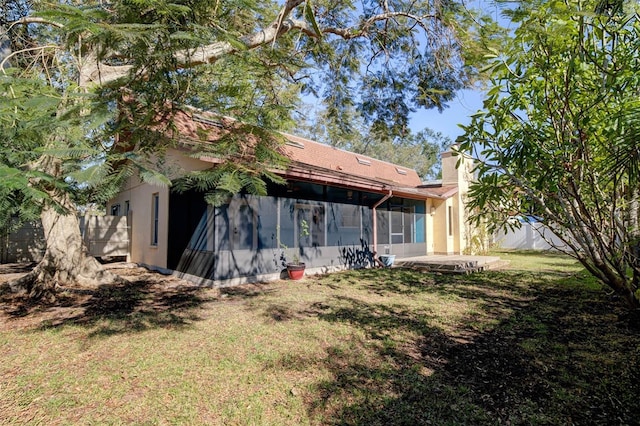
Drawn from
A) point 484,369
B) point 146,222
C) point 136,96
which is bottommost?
point 484,369

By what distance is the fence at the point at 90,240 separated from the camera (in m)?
12.9

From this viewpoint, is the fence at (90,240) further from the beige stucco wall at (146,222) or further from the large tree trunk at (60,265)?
the large tree trunk at (60,265)

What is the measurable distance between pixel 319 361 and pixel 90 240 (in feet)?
41.8

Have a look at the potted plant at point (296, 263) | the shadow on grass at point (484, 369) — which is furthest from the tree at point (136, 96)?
→ the potted plant at point (296, 263)

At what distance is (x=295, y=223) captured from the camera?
9992mm

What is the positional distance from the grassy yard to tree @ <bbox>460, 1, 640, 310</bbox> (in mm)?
1610

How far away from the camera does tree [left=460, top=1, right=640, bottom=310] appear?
2.63 metres

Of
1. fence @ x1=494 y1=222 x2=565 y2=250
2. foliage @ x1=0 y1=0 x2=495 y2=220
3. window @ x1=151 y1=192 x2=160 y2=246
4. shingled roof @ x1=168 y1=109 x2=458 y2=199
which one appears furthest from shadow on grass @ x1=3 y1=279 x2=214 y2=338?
fence @ x1=494 y1=222 x2=565 y2=250

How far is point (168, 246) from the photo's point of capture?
1054 centimetres

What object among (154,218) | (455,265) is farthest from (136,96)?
(455,265)

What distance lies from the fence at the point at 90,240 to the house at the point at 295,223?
0.53m

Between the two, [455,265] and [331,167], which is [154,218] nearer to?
[331,167]

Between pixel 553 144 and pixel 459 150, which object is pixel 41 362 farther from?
pixel 553 144

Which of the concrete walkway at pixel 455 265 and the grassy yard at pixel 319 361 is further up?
the concrete walkway at pixel 455 265
